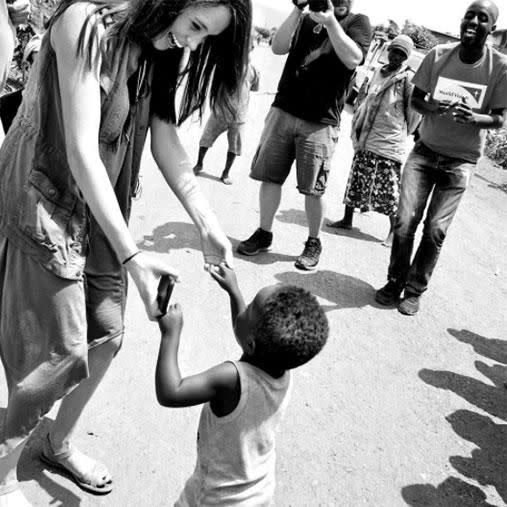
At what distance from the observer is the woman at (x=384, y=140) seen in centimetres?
602

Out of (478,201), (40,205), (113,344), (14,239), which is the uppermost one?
(40,205)

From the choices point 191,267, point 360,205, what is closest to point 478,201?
point 360,205

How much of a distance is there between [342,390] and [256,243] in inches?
71.1

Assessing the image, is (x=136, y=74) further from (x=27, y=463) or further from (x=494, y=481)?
(x=494, y=481)

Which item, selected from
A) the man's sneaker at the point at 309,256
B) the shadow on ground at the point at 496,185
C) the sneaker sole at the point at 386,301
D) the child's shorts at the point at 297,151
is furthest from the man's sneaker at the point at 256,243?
the shadow on ground at the point at 496,185

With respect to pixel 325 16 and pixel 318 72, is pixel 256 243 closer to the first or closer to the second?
pixel 318 72

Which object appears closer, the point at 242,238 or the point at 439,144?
the point at 439,144

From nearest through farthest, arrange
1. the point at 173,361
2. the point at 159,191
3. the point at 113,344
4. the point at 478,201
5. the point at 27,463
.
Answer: the point at 173,361, the point at 113,344, the point at 27,463, the point at 159,191, the point at 478,201

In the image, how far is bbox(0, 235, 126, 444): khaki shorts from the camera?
Result: 1972 millimetres

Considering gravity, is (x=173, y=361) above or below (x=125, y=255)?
below

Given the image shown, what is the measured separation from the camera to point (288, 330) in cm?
181

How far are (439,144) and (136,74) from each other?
3.04 meters

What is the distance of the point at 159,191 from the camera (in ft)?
20.0

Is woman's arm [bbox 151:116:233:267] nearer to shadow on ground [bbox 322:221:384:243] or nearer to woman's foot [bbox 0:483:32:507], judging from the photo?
woman's foot [bbox 0:483:32:507]
